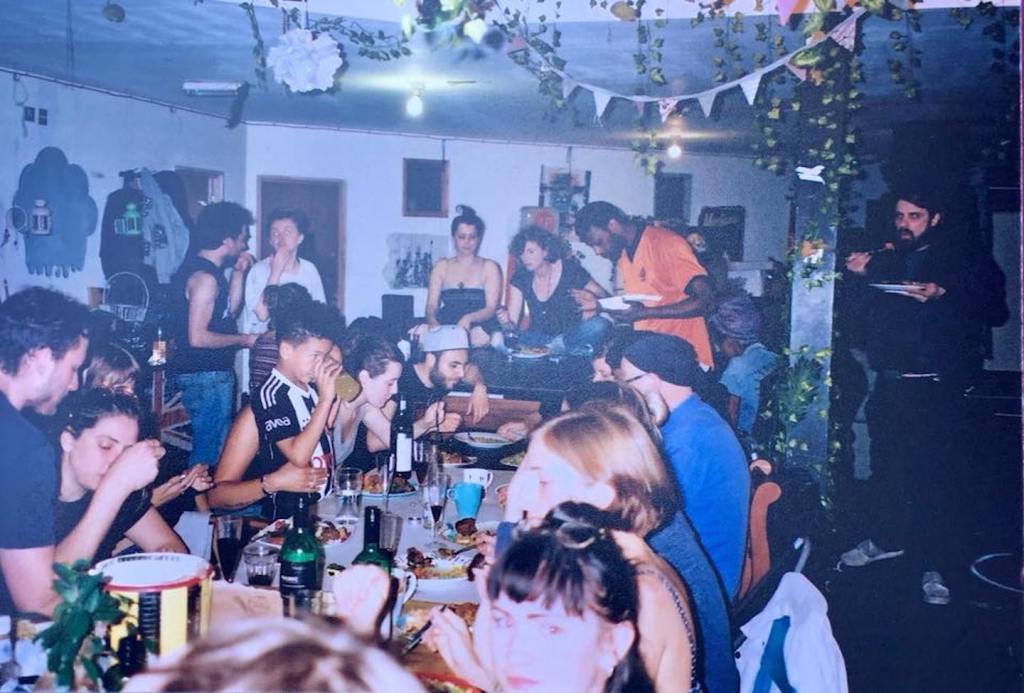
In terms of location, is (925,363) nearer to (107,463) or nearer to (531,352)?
(531,352)

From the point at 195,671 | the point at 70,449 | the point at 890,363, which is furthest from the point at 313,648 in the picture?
the point at 890,363

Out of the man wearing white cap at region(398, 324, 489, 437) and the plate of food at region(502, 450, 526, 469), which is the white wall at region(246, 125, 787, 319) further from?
the plate of food at region(502, 450, 526, 469)

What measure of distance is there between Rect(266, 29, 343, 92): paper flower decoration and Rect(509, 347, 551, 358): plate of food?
779mm

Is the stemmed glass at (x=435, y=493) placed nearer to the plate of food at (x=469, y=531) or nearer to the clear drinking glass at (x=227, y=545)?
the plate of food at (x=469, y=531)

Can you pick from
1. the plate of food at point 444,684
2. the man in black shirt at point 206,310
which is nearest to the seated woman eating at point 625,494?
the plate of food at point 444,684

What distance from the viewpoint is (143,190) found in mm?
2283

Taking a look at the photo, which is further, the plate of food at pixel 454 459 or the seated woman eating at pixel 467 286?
the plate of food at pixel 454 459

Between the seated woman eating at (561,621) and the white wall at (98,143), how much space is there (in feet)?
3.70

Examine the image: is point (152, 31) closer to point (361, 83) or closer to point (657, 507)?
point (361, 83)

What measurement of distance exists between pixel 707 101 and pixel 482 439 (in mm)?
985

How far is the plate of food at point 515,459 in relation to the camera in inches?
90.4

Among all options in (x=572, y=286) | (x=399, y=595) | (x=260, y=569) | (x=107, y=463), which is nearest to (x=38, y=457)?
(x=107, y=463)

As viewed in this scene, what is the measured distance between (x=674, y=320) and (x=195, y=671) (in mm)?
1299

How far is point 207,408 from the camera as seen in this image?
2.33 meters
